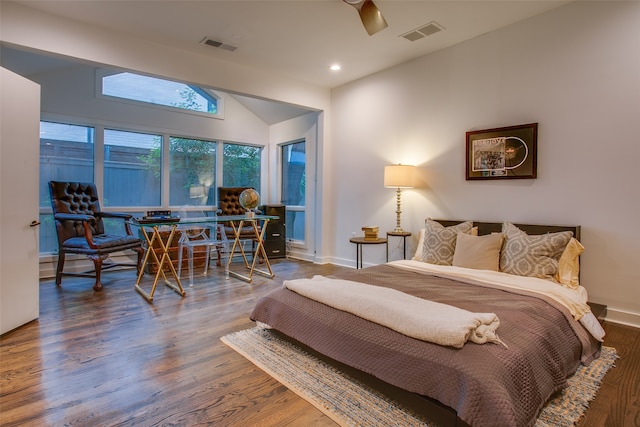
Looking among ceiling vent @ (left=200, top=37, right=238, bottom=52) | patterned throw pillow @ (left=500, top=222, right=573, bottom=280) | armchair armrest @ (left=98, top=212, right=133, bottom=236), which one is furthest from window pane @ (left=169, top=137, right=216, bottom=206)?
patterned throw pillow @ (left=500, top=222, right=573, bottom=280)

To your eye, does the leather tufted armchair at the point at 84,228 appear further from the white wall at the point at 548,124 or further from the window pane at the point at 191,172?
the white wall at the point at 548,124

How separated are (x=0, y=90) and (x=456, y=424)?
142 inches

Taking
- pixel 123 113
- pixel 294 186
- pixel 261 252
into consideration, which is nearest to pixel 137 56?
pixel 123 113

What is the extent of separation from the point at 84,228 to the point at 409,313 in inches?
151

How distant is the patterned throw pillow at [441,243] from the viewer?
331cm

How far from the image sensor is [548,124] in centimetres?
315

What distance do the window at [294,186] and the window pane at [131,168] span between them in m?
2.10

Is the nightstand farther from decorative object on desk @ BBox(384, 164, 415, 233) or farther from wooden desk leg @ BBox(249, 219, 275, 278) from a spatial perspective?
wooden desk leg @ BBox(249, 219, 275, 278)

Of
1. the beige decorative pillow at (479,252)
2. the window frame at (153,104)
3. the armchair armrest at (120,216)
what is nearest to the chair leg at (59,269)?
the armchair armrest at (120,216)

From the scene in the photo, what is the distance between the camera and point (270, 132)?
6.50m

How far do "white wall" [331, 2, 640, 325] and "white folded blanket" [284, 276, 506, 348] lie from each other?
1880 mm

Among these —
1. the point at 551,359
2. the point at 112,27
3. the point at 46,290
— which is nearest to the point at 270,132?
the point at 112,27

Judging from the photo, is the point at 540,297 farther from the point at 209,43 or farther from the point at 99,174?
the point at 99,174

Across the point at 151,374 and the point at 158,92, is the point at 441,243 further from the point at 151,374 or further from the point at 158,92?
the point at 158,92
